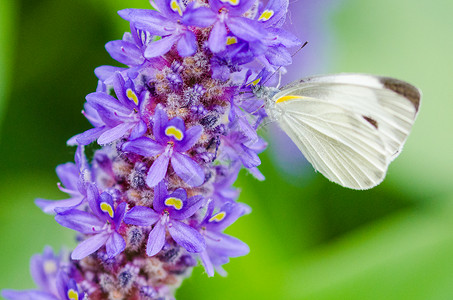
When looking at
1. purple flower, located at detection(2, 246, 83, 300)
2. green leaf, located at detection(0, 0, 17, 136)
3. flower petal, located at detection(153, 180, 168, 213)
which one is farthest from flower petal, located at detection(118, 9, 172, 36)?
green leaf, located at detection(0, 0, 17, 136)

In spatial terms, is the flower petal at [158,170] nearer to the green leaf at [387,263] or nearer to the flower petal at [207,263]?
the flower petal at [207,263]

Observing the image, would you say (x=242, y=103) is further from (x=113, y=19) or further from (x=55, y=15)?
(x=55, y=15)

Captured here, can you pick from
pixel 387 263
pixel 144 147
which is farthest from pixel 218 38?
pixel 387 263

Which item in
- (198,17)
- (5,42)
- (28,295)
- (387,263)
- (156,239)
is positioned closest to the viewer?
(198,17)

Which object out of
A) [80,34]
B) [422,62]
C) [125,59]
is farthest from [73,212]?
[422,62]

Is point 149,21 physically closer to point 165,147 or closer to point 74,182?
point 165,147
